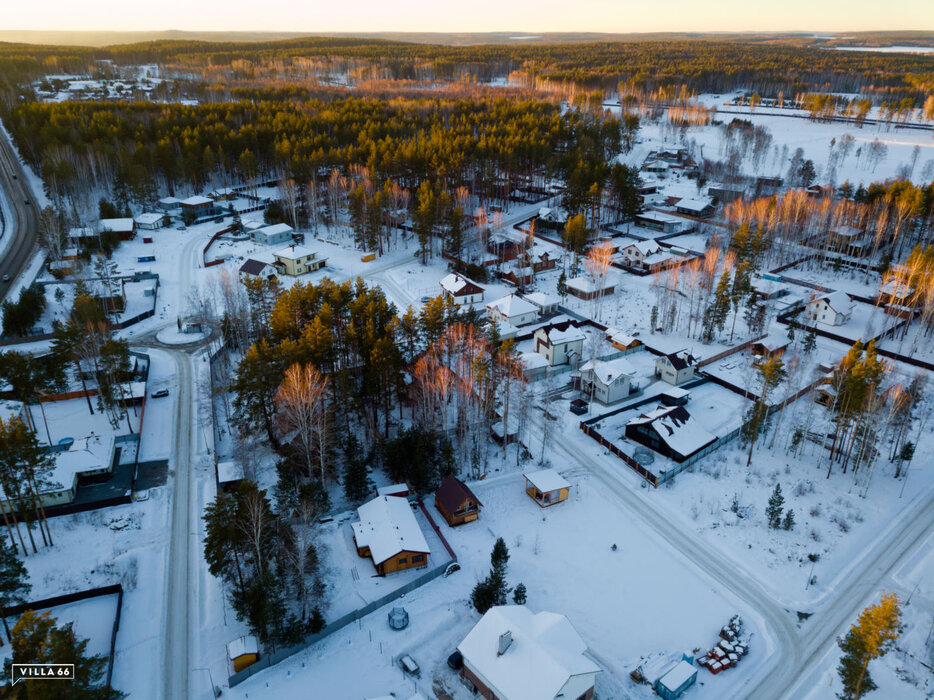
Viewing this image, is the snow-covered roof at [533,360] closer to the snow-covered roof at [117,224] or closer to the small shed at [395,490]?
the small shed at [395,490]

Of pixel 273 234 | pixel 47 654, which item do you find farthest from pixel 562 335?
pixel 273 234

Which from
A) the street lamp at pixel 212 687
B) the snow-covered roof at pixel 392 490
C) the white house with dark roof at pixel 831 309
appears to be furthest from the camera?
the white house with dark roof at pixel 831 309

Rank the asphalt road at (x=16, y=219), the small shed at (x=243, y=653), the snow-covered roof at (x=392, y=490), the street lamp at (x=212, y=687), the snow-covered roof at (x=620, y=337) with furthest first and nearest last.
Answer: the asphalt road at (x=16, y=219)
the snow-covered roof at (x=620, y=337)
the snow-covered roof at (x=392, y=490)
the small shed at (x=243, y=653)
the street lamp at (x=212, y=687)

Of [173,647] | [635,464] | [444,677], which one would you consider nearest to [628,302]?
[635,464]

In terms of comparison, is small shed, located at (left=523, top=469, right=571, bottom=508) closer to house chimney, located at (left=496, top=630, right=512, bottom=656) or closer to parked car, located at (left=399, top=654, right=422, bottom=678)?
house chimney, located at (left=496, top=630, right=512, bottom=656)

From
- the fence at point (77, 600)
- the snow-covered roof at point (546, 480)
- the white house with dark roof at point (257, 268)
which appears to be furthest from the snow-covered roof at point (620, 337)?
the fence at point (77, 600)

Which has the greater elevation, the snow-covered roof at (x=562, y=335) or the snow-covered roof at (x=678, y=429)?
the snow-covered roof at (x=562, y=335)
